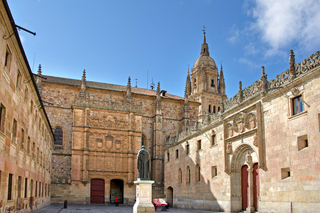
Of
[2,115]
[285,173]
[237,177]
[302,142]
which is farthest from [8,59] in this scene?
[237,177]

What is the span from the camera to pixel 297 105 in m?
17.6

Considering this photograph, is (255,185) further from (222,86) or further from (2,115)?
(222,86)

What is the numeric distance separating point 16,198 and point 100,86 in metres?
32.4

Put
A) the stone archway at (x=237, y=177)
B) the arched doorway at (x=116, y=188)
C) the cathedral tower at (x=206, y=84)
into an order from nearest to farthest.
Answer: the stone archway at (x=237, y=177)
the arched doorway at (x=116, y=188)
the cathedral tower at (x=206, y=84)

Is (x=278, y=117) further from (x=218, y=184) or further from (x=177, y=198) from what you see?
(x=177, y=198)

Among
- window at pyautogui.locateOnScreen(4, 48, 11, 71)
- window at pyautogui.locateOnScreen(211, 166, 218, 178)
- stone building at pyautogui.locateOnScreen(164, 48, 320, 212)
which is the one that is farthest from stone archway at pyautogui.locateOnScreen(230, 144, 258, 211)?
window at pyautogui.locateOnScreen(4, 48, 11, 71)

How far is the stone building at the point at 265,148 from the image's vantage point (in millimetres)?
16234

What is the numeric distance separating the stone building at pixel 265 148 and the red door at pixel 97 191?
12.1 m

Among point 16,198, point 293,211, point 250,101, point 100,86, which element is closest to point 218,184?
point 250,101

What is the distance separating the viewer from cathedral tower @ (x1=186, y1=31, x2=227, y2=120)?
6347 cm

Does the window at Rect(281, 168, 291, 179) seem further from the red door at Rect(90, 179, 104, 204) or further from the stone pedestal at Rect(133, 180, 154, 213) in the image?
the red door at Rect(90, 179, 104, 204)

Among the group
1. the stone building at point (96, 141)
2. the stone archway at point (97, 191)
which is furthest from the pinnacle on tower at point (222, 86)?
the stone archway at point (97, 191)

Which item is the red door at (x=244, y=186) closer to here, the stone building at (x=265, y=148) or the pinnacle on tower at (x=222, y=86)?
the stone building at (x=265, y=148)

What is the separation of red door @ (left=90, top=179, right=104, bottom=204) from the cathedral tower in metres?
26.9
